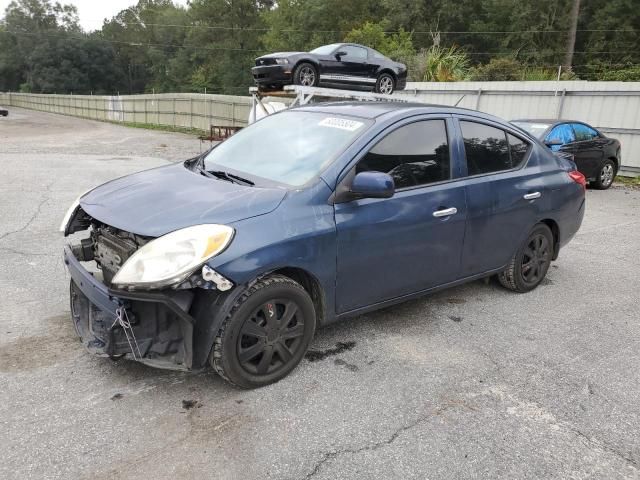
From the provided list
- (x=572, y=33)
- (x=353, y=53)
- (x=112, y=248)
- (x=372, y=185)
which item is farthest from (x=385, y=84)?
(x=572, y=33)

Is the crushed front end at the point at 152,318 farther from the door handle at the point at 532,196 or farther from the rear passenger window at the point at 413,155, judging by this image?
the door handle at the point at 532,196

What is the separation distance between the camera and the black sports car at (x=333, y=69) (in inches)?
482

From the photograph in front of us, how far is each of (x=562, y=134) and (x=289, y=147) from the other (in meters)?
8.88

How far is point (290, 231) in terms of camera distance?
3045 millimetres

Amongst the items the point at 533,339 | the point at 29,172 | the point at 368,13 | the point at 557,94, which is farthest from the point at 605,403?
the point at 368,13

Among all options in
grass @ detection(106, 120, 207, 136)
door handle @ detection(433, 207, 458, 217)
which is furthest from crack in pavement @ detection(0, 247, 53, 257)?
grass @ detection(106, 120, 207, 136)

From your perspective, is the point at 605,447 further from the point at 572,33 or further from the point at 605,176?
the point at 572,33

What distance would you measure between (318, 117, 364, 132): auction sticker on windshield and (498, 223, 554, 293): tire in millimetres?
2026

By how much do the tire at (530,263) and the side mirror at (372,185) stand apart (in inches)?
78.9

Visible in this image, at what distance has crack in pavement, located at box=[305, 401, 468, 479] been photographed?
8.29ft

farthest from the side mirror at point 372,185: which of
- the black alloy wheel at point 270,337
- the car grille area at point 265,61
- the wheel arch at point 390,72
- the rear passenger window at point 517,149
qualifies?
the wheel arch at point 390,72

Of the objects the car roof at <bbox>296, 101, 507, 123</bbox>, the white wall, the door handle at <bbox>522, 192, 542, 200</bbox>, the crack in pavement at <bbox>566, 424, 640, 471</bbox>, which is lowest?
the crack in pavement at <bbox>566, 424, 640, 471</bbox>

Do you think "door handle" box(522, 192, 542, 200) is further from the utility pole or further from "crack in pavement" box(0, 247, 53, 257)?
the utility pole

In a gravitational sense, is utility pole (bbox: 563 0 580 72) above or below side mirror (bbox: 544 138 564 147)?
above
